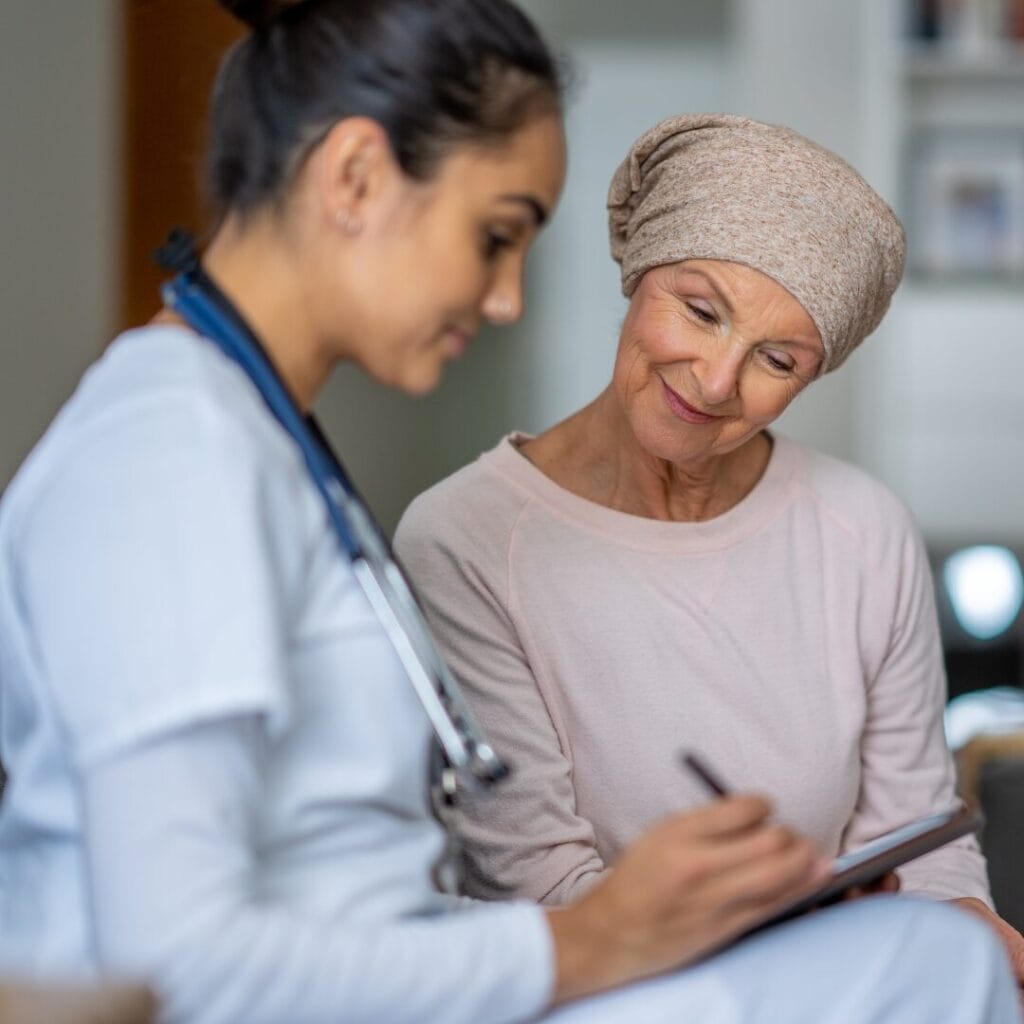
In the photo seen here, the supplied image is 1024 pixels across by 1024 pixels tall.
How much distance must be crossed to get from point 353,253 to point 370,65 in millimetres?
116

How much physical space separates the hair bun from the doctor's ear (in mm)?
136

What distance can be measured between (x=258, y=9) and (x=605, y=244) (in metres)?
3.97

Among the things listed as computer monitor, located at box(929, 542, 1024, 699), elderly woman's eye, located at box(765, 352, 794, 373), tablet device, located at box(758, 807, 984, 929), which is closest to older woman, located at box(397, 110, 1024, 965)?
elderly woman's eye, located at box(765, 352, 794, 373)

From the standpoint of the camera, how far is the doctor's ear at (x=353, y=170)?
40.3 inches

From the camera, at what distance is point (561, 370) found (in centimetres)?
522

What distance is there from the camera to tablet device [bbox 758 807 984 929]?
3.81 ft

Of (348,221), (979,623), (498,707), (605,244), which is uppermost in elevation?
(348,221)

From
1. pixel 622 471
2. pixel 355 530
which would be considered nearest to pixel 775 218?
pixel 622 471

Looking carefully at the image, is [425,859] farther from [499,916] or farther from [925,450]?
[925,450]

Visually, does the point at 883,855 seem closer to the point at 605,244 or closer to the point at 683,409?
the point at 683,409

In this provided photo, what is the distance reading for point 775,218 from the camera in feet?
5.09

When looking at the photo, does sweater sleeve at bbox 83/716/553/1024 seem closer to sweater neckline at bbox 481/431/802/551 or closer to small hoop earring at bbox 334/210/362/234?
small hoop earring at bbox 334/210/362/234

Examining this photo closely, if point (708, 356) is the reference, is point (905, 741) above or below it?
below

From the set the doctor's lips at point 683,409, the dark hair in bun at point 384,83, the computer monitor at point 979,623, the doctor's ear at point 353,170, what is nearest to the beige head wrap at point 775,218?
the doctor's lips at point 683,409
